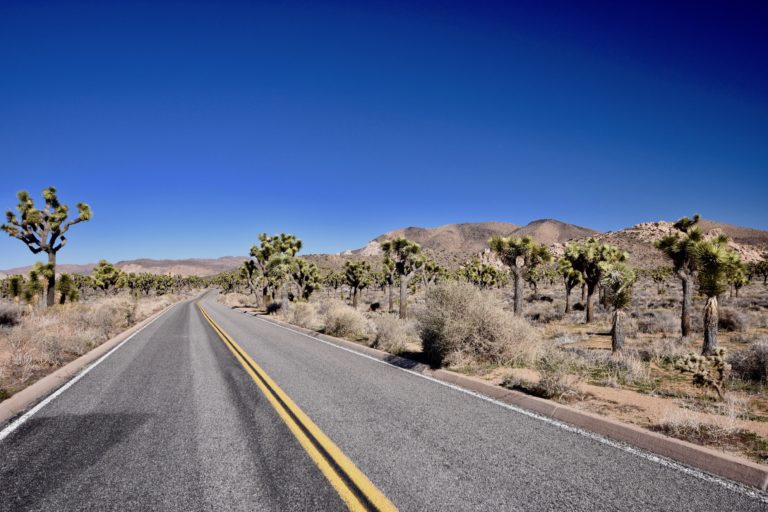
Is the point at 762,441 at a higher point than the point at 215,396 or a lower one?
higher

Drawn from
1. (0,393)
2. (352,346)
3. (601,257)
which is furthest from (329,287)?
(0,393)

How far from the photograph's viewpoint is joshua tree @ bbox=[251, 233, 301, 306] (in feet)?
118

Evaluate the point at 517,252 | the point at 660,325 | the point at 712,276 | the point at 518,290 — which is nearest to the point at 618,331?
the point at 712,276

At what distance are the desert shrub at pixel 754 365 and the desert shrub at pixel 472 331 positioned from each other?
4.51 metres

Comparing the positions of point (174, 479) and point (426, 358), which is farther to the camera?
point (426, 358)

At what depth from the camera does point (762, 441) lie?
15.3 ft

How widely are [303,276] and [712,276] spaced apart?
33.3 metres

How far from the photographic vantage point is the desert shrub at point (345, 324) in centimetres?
1650

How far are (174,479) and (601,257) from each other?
97.5 feet

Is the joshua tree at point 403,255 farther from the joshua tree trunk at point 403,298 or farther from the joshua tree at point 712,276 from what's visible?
the joshua tree at point 712,276

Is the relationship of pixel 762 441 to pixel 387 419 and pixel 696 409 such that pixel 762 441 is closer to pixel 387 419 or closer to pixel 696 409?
pixel 696 409

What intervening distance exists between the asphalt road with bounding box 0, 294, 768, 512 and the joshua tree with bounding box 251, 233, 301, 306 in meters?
29.0

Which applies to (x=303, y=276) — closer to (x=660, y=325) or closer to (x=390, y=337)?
(x=390, y=337)

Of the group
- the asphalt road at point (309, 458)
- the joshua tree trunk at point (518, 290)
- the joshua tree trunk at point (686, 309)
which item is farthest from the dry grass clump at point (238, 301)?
the asphalt road at point (309, 458)
